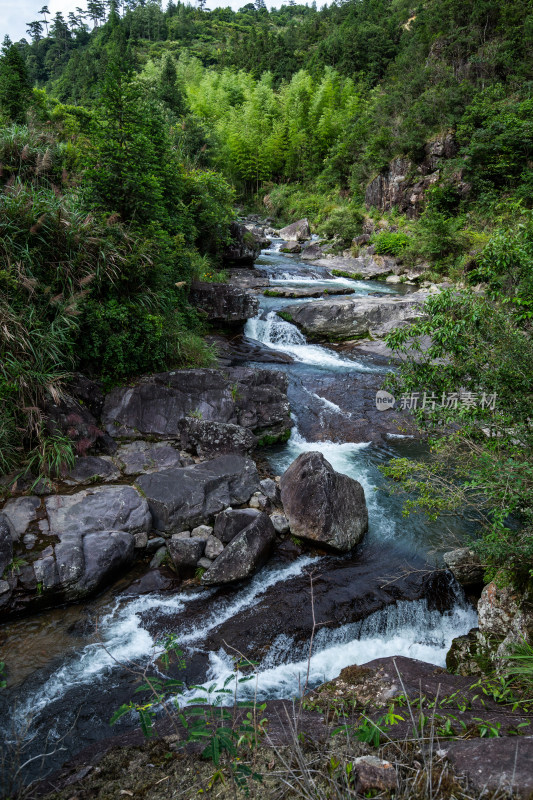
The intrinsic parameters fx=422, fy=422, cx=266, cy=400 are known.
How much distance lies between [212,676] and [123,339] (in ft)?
17.9

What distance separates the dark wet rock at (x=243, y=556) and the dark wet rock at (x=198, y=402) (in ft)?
9.24

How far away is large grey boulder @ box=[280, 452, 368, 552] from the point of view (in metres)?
6.18

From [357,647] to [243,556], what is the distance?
5.77ft

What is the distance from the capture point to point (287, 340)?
13586 millimetres

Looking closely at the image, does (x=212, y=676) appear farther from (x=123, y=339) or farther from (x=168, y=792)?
(x=123, y=339)

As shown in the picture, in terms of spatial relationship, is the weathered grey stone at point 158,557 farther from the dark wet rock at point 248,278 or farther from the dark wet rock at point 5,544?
the dark wet rock at point 248,278

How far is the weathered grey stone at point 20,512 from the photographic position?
17.7 feet

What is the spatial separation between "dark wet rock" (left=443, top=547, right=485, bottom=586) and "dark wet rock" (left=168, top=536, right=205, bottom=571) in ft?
11.1

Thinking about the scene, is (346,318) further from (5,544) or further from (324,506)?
(5,544)

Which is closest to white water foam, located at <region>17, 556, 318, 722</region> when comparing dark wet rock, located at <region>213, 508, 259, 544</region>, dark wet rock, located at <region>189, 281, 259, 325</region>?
dark wet rock, located at <region>213, 508, 259, 544</region>

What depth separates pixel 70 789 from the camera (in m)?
2.56

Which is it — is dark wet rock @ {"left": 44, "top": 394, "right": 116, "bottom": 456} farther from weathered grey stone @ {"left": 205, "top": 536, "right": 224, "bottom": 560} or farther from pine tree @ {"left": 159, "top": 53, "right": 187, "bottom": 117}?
pine tree @ {"left": 159, "top": 53, "right": 187, "bottom": 117}

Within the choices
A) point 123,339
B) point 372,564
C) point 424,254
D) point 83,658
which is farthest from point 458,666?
point 424,254

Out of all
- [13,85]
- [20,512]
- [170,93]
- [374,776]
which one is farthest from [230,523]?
[170,93]
